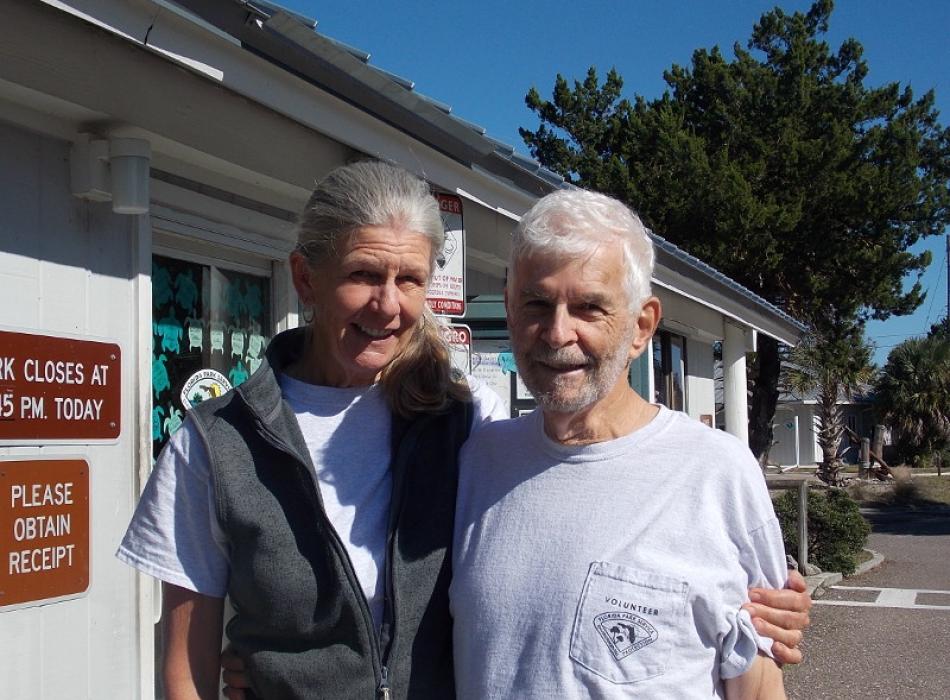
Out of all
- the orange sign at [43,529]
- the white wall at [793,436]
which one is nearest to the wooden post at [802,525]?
the orange sign at [43,529]

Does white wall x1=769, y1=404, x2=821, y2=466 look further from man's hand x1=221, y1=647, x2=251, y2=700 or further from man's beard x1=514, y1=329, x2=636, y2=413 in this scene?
man's hand x1=221, y1=647, x2=251, y2=700

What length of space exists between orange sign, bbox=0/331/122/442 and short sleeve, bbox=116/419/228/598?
170 cm

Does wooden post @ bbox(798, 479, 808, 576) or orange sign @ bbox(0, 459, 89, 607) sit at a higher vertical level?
orange sign @ bbox(0, 459, 89, 607)

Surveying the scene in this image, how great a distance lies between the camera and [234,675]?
6.21 ft

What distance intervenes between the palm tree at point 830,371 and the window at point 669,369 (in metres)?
12.2

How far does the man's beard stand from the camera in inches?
73.4

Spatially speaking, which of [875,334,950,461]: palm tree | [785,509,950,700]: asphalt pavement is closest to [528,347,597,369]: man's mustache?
[785,509,950,700]: asphalt pavement

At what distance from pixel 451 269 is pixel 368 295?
10.3ft

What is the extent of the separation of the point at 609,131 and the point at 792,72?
4.97 metres

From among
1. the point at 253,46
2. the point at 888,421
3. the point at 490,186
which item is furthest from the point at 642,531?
the point at 888,421

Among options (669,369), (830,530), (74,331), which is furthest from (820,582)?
(74,331)

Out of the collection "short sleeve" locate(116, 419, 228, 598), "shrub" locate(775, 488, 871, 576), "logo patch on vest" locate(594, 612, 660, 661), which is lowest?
"shrub" locate(775, 488, 871, 576)

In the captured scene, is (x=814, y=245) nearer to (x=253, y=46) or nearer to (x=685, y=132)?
(x=685, y=132)

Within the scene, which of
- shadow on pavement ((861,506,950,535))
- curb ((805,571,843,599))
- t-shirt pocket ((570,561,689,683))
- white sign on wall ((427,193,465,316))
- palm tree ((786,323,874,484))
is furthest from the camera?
palm tree ((786,323,874,484))
